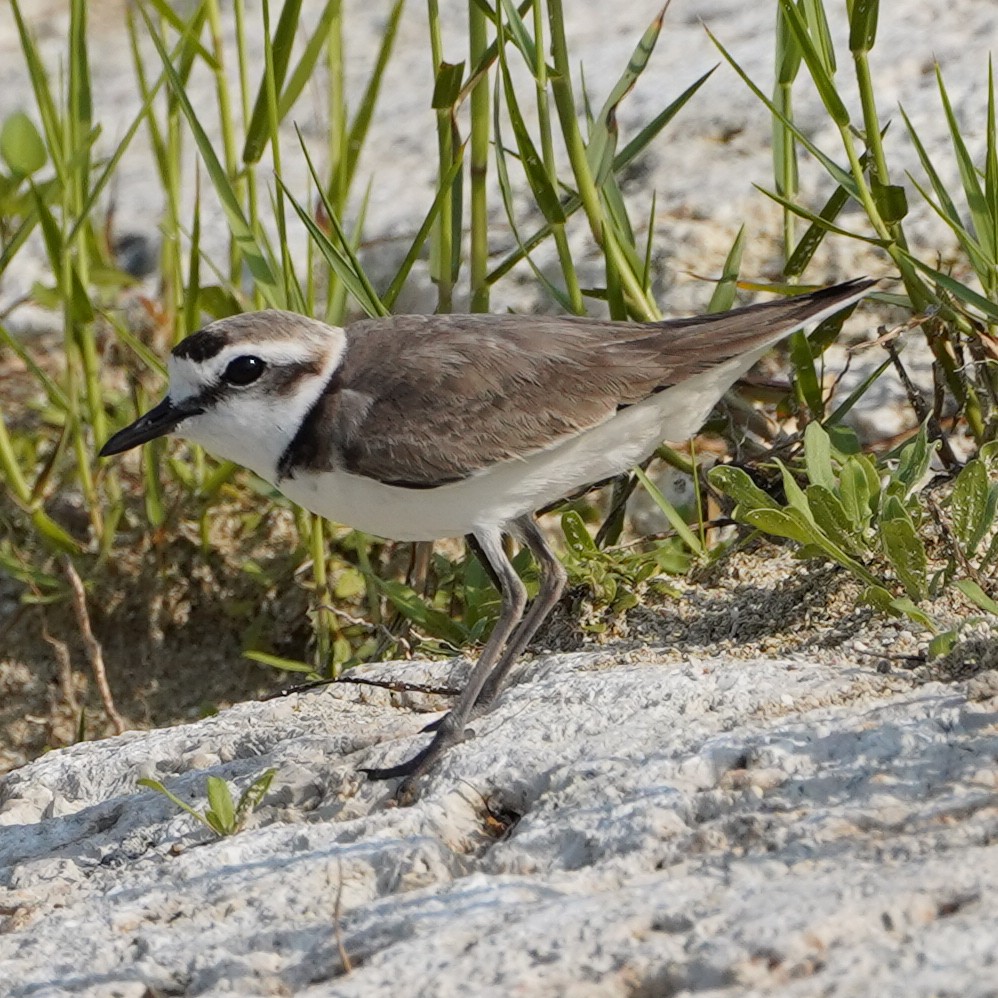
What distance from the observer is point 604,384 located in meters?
3.76

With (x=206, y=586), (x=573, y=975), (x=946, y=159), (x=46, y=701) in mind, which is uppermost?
(x=946, y=159)

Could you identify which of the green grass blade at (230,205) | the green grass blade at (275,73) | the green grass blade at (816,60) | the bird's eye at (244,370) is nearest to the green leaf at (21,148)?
the green grass blade at (230,205)

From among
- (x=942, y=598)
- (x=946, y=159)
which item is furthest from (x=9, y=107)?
(x=942, y=598)

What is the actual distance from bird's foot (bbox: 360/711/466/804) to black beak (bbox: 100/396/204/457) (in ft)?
3.55

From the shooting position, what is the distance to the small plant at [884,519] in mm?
3404

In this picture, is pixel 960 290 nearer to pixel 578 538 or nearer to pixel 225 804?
pixel 578 538

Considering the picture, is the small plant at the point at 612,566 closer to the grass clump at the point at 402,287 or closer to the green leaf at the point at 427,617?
the grass clump at the point at 402,287

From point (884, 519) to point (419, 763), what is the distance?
3.86 feet

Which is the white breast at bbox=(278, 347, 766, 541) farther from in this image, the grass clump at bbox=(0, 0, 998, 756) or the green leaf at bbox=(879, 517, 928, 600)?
the green leaf at bbox=(879, 517, 928, 600)

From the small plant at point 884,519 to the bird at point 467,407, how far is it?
11.1 inches

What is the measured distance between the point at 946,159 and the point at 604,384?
8.12ft

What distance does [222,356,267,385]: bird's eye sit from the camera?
12.8ft

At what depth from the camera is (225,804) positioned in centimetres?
320

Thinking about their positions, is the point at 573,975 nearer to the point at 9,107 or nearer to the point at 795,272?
the point at 795,272
